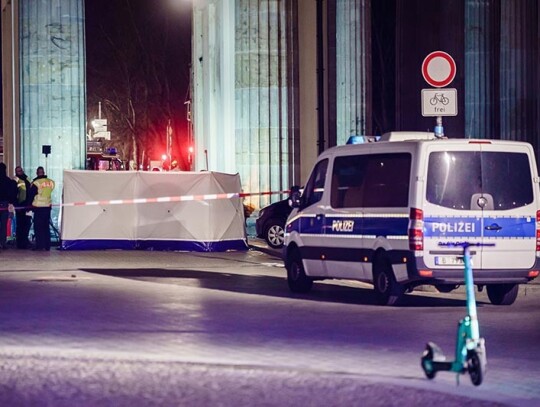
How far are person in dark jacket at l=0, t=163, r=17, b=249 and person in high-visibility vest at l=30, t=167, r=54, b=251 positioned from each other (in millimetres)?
631

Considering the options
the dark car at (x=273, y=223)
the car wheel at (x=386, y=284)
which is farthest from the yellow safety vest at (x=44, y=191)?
the car wheel at (x=386, y=284)

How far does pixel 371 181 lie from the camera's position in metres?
17.4

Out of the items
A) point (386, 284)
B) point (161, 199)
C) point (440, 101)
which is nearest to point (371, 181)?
point (386, 284)

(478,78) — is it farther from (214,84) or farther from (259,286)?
(259,286)

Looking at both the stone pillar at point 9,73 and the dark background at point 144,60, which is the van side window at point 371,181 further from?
the dark background at point 144,60

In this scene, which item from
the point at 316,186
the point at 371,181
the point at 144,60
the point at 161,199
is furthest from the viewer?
the point at 144,60

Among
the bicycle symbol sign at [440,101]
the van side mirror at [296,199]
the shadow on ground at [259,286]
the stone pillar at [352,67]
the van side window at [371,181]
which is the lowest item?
the shadow on ground at [259,286]

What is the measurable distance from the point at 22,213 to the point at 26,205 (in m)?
0.19

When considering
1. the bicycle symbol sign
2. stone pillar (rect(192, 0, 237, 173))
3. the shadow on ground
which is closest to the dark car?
stone pillar (rect(192, 0, 237, 173))

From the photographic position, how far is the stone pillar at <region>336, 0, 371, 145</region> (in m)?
37.6

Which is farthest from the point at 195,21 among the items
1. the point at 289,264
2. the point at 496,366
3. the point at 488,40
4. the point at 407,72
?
the point at 496,366

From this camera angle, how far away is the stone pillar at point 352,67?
123 ft

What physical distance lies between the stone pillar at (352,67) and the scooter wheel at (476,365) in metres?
27.7

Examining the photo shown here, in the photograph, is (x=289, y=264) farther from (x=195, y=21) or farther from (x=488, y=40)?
(x=195, y=21)
